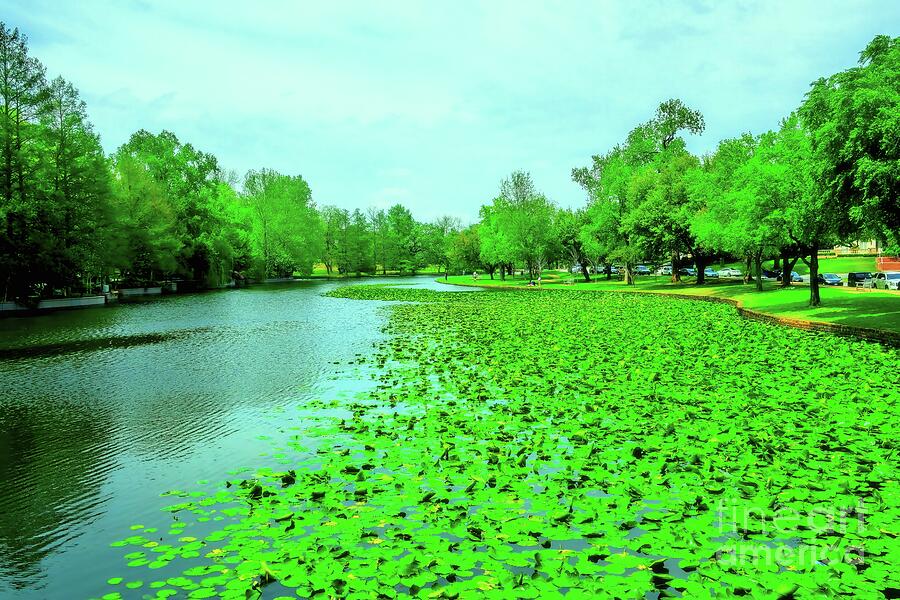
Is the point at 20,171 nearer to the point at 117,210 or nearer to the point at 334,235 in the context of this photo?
the point at 117,210

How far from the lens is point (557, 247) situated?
89250 mm

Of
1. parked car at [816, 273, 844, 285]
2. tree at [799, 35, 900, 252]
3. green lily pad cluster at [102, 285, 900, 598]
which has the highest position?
tree at [799, 35, 900, 252]

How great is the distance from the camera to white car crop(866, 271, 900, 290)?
151 feet

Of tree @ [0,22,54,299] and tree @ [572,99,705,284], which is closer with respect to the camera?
tree @ [0,22,54,299]

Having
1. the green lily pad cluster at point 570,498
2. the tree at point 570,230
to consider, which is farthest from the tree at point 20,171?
the tree at point 570,230

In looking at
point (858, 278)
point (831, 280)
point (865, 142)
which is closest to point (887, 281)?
point (858, 278)

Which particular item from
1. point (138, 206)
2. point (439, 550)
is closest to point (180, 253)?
point (138, 206)

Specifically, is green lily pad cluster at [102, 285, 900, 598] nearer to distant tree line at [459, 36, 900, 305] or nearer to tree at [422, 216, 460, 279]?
distant tree line at [459, 36, 900, 305]

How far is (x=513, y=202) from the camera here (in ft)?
271

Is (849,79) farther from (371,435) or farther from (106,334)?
(106,334)

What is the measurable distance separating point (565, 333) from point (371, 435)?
16.1 m

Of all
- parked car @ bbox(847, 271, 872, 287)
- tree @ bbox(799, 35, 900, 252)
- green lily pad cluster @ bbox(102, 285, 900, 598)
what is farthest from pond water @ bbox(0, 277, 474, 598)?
parked car @ bbox(847, 271, 872, 287)

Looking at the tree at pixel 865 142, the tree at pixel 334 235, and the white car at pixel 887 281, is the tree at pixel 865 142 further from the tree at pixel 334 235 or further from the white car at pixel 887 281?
the tree at pixel 334 235

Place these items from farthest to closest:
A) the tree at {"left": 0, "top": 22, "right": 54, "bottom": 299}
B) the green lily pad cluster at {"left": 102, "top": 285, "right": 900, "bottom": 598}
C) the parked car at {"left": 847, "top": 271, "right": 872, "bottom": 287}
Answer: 1. the parked car at {"left": 847, "top": 271, "right": 872, "bottom": 287}
2. the tree at {"left": 0, "top": 22, "right": 54, "bottom": 299}
3. the green lily pad cluster at {"left": 102, "top": 285, "right": 900, "bottom": 598}
